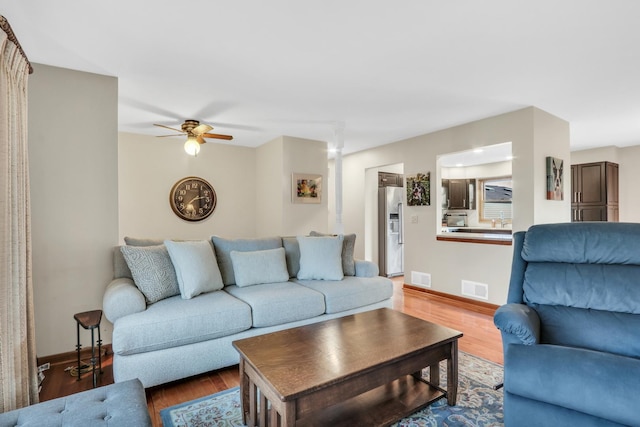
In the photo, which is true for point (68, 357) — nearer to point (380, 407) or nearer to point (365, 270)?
point (380, 407)

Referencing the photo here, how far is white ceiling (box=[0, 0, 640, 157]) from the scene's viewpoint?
6.25 feet

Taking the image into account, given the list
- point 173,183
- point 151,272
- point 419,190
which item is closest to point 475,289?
point 419,190

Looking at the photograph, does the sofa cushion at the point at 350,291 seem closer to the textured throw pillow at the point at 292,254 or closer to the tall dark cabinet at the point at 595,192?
the textured throw pillow at the point at 292,254

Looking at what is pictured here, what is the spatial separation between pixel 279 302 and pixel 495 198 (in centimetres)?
626

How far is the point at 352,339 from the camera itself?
186 centimetres

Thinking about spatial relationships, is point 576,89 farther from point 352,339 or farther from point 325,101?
point 352,339

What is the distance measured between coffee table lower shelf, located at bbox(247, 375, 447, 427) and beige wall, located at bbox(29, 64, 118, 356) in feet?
7.11

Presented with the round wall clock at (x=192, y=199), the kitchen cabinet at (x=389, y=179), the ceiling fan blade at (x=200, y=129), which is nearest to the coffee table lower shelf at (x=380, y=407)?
the ceiling fan blade at (x=200, y=129)

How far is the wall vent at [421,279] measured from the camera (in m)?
4.64

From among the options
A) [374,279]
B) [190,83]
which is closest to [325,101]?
[190,83]

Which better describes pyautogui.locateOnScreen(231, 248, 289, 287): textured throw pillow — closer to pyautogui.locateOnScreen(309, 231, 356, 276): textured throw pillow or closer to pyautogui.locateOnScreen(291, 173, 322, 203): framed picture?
pyautogui.locateOnScreen(309, 231, 356, 276): textured throw pillow

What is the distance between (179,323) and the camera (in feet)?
7.13

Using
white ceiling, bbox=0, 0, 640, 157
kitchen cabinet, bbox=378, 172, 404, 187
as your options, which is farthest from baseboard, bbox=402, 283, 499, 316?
white ceiling, bbox=0, 0, 640, 157

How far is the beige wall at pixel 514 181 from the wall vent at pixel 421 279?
0.07 metres
